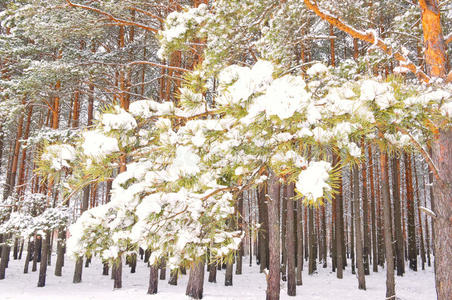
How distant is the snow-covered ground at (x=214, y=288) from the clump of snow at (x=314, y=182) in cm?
829

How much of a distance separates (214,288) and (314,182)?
11444 millimetres

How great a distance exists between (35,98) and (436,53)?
11.3 metres

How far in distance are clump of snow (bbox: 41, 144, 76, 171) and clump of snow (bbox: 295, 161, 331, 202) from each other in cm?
196

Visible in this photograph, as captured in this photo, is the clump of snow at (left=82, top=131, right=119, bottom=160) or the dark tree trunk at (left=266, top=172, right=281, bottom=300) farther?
the dark tree trunk at (left=266, top=172, right=281, bottom=300)

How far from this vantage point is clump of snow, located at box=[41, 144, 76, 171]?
2.63 m

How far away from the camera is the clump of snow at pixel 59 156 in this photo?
8.64 feet

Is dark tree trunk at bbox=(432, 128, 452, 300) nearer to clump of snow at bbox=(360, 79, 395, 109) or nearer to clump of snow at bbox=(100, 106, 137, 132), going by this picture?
clump of snow at bbox=(360, 79, 395, 109)

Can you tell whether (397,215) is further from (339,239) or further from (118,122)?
(118,122)

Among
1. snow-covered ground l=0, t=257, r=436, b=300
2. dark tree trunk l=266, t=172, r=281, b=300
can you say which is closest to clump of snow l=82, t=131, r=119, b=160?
dark tree trunk l=266, t=172, r=281, b=300

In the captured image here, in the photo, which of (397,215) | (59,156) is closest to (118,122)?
(59,156)

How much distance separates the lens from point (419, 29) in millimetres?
5613

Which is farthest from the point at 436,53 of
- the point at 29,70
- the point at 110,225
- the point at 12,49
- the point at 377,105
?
the point at 12,49

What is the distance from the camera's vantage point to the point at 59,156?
267 cm

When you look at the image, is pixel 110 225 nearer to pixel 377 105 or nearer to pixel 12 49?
pixel 377 105
